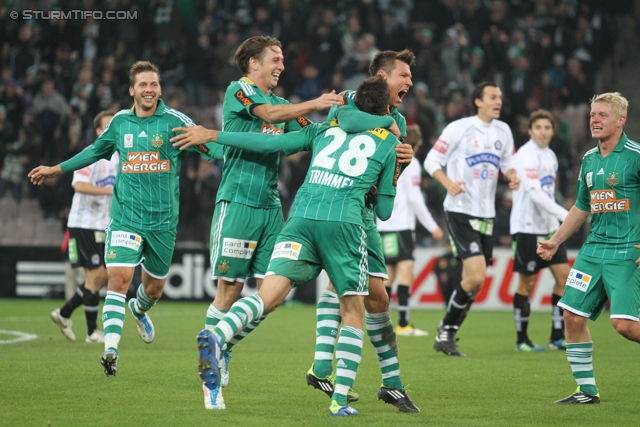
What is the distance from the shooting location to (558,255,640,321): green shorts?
21.8 ft

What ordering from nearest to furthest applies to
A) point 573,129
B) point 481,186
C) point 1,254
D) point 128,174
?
1. point 128,174
2. point 481,186
3. point 1,254
4. point 573,129

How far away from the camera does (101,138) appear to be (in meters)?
8.22

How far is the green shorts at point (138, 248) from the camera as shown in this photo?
26.2 ft

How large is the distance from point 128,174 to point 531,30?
Result: 1494 centimetres

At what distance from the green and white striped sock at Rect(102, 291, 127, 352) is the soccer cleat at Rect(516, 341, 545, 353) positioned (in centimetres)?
500

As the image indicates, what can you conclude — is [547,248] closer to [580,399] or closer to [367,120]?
[580,399]

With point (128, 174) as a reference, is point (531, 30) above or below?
above

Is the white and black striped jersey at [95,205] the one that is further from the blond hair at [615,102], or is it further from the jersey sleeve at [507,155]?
the blond hair at [615,102]

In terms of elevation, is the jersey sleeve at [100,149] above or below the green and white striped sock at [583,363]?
above

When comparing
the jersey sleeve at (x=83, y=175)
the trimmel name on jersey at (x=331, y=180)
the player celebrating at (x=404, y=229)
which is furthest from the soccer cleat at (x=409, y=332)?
the trimmel name on jersey at (x=331, y=180)

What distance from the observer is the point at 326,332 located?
21.2ft

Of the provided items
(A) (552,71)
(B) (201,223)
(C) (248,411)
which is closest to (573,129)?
(A) (552,71)

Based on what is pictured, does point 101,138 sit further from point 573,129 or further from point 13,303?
point 573,129

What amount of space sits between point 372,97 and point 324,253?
1.10 m
